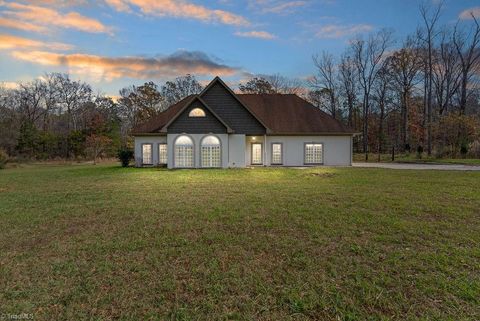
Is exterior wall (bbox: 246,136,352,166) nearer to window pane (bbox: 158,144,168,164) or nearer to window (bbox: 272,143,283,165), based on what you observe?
window (bbox: 272,143,283,165)

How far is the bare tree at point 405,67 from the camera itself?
3441 cm

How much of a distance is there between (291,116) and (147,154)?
12.5m

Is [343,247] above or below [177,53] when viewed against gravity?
below

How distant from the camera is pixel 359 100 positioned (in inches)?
1652

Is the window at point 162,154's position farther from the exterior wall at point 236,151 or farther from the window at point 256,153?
the window at point 256,153

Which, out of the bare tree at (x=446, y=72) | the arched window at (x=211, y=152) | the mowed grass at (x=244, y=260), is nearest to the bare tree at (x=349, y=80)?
the bare tree at (x=446, y=72)

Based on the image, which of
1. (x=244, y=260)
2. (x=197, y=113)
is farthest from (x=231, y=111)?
(x=244, y=260)

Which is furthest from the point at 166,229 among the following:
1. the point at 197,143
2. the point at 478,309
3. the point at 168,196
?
the point at 197,143

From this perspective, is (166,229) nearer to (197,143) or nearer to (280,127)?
(197,143)

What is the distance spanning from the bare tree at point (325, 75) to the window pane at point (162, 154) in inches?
1055

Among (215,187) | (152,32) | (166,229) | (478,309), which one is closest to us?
(478,309)

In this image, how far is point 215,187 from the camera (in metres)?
11.3

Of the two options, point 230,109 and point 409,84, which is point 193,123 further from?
point 409,84

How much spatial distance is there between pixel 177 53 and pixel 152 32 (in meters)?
23.8
